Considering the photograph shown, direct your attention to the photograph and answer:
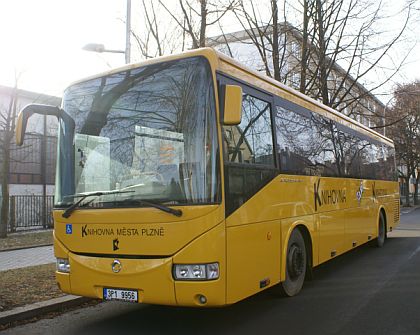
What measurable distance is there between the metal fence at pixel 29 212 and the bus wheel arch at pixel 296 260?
1321 cm

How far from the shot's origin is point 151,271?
16.4ft

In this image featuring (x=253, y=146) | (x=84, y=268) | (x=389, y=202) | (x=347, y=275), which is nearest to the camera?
(x=84, y=268)

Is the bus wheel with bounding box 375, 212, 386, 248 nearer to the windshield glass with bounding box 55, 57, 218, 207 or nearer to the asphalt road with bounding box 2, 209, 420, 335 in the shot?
the asphalt road with bounding box 2, 209, 420, 335

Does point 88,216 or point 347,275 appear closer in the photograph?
point 88,216

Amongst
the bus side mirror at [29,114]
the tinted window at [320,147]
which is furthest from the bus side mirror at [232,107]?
the bus side mirror at [29,114]

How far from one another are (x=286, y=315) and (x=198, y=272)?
1763mm

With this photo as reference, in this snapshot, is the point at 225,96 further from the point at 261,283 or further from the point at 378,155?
the point at 378,155

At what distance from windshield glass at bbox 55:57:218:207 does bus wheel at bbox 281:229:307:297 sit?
7.54ft

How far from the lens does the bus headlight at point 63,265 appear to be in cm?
565

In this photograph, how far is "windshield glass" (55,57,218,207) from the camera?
5008 millimetres

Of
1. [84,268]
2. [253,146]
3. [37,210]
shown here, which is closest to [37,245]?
[37,210]

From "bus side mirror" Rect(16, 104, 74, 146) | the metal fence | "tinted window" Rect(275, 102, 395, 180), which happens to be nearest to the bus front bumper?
"bus side mirror" Rect(16, 104, 74, 146)

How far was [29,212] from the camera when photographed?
60.9ft

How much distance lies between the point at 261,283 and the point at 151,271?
Answer: 4.90 ft
